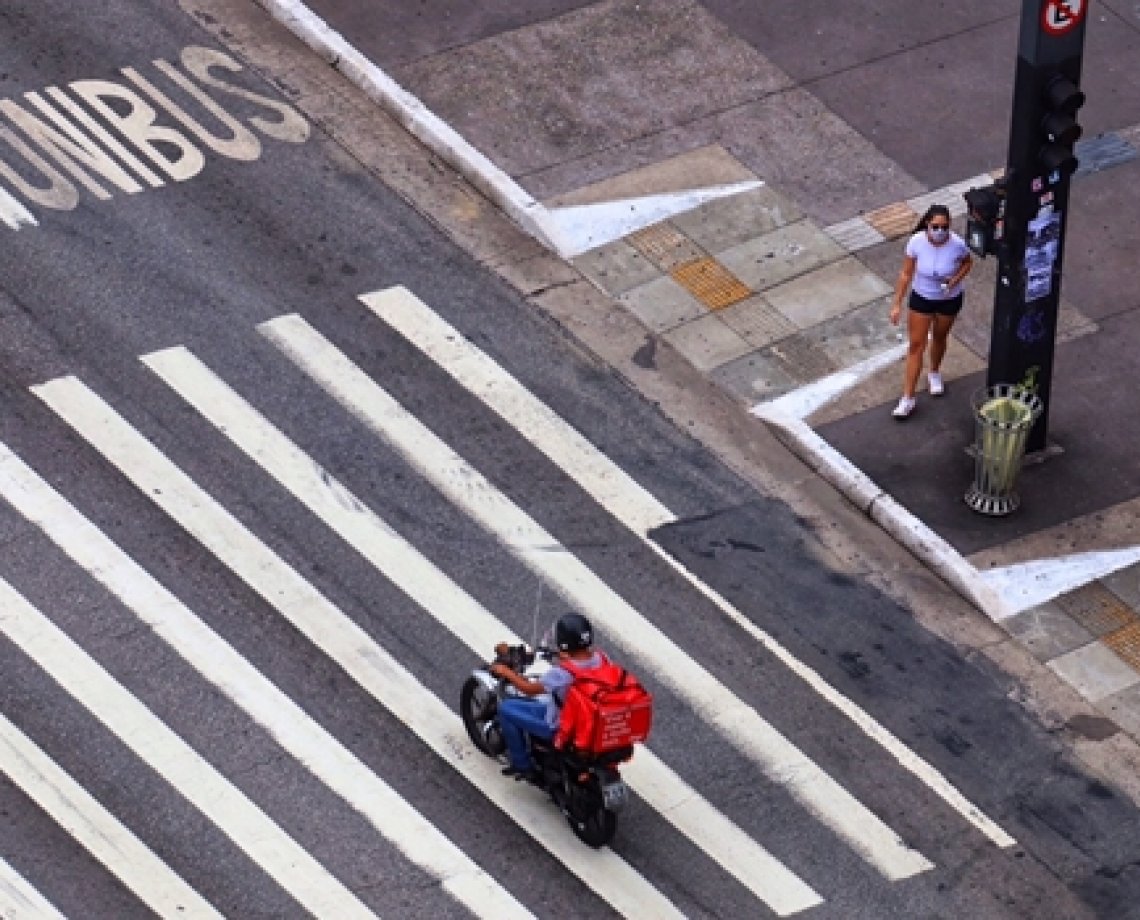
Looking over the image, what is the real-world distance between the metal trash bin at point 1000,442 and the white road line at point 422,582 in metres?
3.83

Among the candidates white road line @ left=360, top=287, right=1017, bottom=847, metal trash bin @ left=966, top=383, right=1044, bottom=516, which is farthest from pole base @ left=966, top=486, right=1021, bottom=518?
white road line @ left=360, top=287, right=1017, bottom=847

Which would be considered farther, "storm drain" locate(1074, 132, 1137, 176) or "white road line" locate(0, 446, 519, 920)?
"storm drain" locate(1074, 132, 1137, 176)

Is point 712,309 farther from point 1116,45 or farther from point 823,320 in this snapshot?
point 1116,45

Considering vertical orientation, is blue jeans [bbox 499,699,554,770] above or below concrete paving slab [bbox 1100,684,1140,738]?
above

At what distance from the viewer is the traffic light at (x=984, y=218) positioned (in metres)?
23.8

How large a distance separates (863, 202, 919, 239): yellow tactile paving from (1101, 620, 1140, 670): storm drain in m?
5.05

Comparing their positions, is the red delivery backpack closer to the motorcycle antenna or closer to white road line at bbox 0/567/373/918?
white road line at bbox 0/567/373/918

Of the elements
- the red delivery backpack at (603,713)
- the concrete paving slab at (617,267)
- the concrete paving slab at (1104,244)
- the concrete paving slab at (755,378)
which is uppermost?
the red delivery backpack at (603,713)

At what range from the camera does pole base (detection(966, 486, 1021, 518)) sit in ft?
79.8

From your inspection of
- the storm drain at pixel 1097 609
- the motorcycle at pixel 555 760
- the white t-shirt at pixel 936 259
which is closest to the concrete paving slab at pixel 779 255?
the white t-shirt at pixel 936 259

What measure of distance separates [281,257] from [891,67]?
621cm

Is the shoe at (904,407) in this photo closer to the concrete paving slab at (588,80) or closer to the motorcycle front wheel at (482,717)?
the concrete paving slab at (588,80)

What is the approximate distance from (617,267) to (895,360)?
2590 mm

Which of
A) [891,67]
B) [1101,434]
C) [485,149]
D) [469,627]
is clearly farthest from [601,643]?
[891,67]
